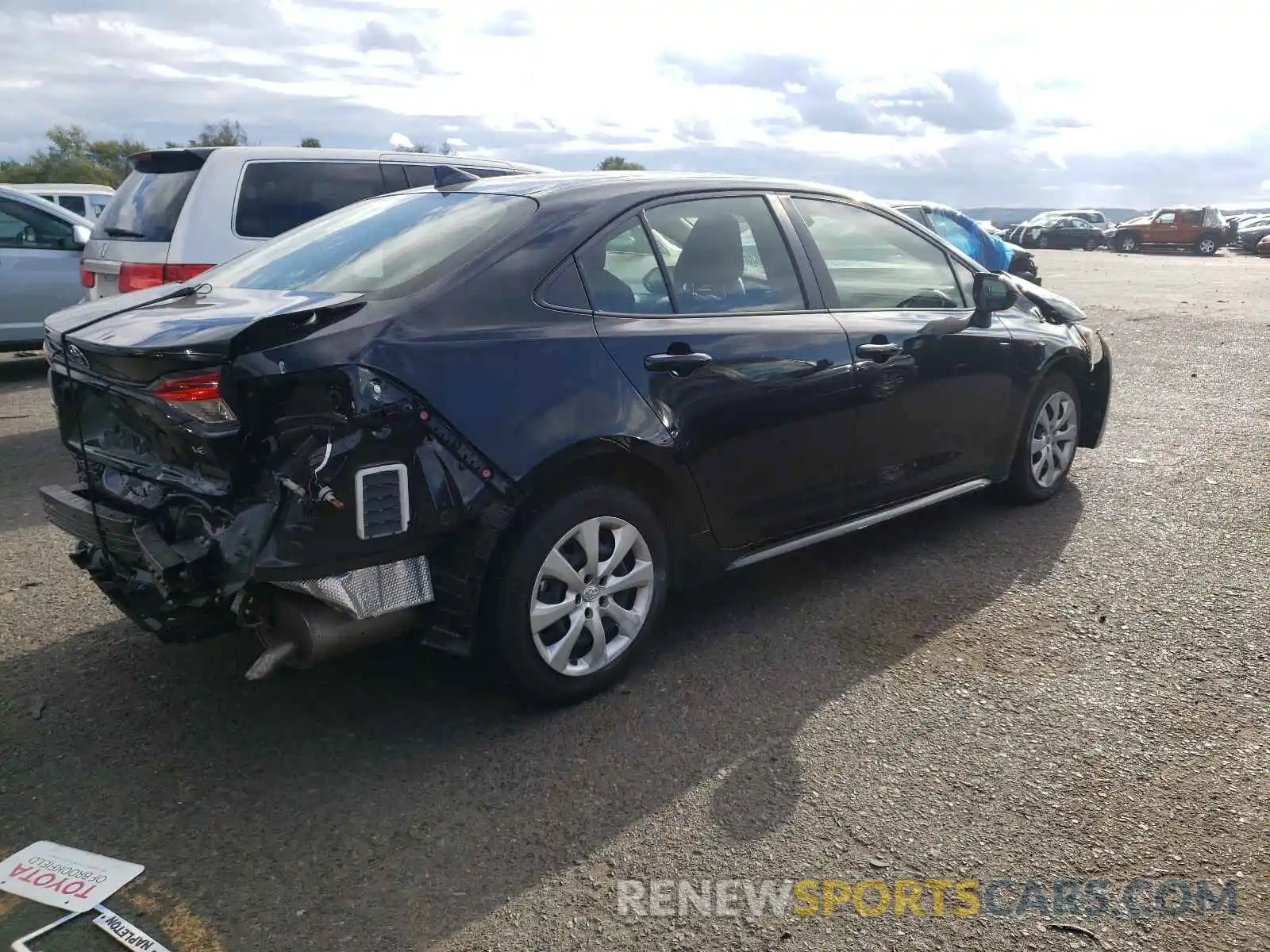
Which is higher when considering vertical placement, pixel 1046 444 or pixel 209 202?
pixel 209 202

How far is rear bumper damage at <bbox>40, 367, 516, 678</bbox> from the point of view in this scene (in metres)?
2.94

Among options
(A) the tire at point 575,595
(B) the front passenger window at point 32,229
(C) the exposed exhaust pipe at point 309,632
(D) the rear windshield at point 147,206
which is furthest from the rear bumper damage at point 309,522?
(B) the front passenger window at point 32,229

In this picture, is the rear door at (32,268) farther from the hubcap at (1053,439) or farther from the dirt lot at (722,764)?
the hubcap at (1053,439)

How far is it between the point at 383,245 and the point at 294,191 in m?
3.94

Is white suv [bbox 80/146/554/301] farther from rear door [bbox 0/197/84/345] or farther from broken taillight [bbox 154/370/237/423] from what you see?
broken taillight [bbox 154/370/237/423]

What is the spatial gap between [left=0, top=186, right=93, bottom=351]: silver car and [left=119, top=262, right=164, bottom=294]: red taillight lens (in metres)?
3.21

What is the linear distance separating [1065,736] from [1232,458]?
410 centimetres

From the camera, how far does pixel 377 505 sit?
301 centimetres

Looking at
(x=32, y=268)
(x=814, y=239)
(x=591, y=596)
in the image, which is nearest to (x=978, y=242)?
(x=814, y=239)

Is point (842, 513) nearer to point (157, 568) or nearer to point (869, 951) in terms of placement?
point (869, 951)

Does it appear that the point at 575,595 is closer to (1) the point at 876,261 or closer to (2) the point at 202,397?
(2) the point at 202,397

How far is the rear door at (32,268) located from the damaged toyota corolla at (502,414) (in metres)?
7.04

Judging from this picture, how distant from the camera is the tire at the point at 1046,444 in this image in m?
5.42

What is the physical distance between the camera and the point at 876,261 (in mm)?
4656
